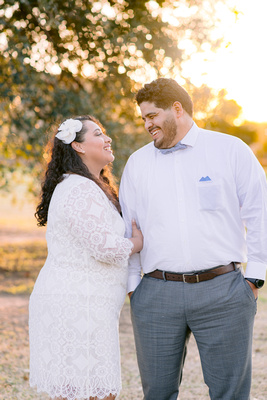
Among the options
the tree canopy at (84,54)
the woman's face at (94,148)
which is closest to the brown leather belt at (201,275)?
the woman's face at (94,148)

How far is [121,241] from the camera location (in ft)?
10.1

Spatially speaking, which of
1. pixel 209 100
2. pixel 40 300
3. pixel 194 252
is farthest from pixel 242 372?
pixel 209 100

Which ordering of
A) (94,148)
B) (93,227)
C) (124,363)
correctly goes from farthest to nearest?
(124,363) → (94,148) → (93,227)

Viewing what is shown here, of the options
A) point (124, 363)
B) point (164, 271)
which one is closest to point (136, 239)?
point (164, 271)

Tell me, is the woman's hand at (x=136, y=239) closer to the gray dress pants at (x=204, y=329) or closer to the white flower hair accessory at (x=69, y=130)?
the gray dress pants at (x=204, y=329)

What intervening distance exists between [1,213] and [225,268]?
21882 millimetres

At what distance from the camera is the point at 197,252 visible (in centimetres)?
304

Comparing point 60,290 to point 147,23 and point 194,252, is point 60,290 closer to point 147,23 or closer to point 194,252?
point 194,252

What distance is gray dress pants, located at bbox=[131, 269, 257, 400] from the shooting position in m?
3.01

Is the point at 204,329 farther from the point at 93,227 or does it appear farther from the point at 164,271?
the point at 93,227

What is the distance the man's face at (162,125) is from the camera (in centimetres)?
323

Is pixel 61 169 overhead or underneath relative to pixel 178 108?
underneath

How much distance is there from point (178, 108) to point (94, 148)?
0.61 m

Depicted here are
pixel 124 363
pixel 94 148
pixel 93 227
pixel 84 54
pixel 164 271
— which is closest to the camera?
pixel 93 227
